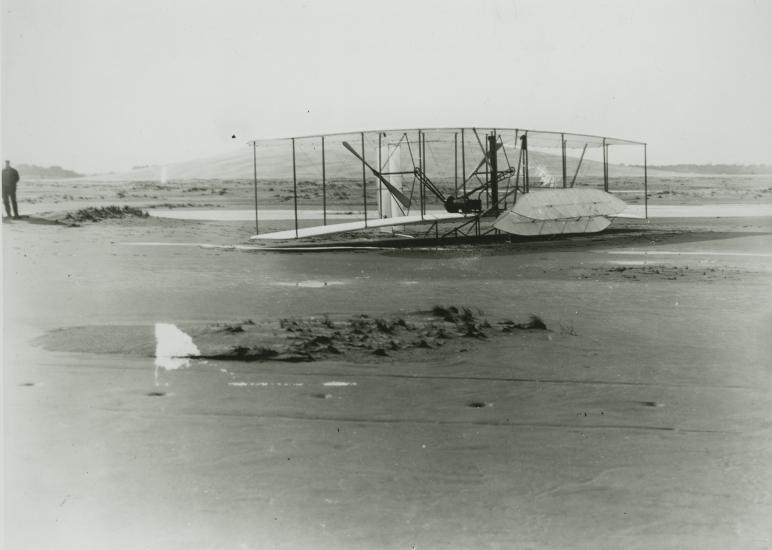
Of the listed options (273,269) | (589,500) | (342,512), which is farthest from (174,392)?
(273,269)

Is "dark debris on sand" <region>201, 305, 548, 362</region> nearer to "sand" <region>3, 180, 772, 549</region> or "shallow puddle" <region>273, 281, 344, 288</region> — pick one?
"sand" <region>3, 180, 772, 549</region>

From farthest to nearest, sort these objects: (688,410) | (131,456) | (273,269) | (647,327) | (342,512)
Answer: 1. (273,269)
2. (647,327)
3. (688,410)
4. (131,456)
5. (342,512)

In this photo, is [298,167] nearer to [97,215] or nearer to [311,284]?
[97,215]

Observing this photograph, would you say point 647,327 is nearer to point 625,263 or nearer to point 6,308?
point 625,263

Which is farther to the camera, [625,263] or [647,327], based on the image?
[625,263]

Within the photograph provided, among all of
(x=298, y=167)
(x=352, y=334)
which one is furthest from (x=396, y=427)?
(x=298, y=167)

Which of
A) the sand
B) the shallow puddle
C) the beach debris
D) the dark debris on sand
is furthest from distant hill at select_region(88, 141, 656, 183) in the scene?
the dark debris on sand
